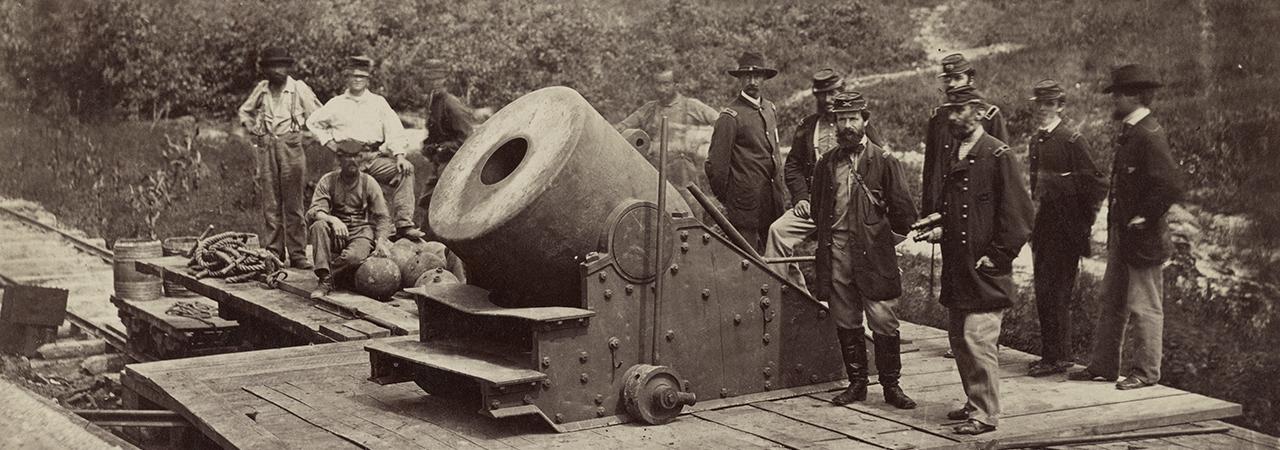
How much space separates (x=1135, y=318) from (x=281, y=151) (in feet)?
22.9

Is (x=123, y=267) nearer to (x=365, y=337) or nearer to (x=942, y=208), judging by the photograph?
(x=365, y=337)

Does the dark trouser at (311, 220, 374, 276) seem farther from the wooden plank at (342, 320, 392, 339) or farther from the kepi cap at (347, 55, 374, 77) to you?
the kepi cap at (347, 55, 374, 77)

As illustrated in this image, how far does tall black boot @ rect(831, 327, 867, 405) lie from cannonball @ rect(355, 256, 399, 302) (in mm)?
3977

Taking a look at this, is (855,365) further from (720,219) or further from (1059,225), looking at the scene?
(1059,225)

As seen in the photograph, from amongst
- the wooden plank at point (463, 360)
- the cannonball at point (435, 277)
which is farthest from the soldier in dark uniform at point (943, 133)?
the cannonball at point (435, 277)

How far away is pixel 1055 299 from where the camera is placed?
24.8 ft

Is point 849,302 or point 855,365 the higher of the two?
point 849,302

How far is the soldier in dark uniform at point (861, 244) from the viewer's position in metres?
6.65

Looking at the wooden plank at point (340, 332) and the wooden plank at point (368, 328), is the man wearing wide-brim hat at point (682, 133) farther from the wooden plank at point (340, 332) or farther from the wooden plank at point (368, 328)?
the wooden plank at point (340, 332)

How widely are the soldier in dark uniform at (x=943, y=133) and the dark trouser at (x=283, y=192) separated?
228 inches

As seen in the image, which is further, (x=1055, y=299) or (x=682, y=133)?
(x=682, y=133)

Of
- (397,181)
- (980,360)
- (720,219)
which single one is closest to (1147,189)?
(980,360)

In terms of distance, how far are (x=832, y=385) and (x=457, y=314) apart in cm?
188

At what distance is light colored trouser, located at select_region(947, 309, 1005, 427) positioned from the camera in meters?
6.24
